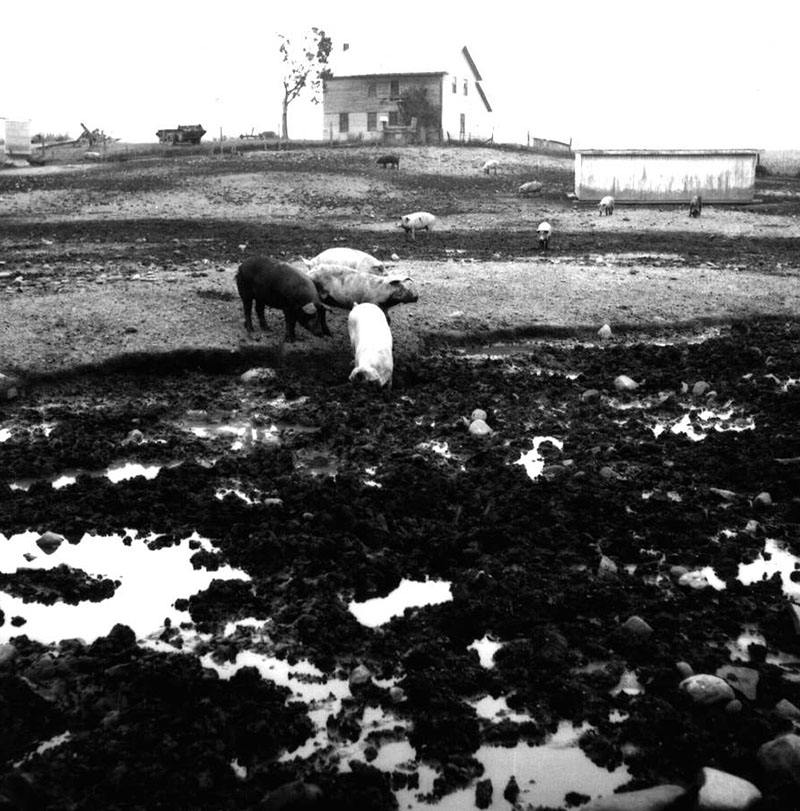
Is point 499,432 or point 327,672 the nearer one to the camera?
point 327,672

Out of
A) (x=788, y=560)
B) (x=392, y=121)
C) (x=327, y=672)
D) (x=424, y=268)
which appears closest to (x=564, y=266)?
(x=424, y=268)

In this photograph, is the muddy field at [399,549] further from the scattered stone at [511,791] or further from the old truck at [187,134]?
the old truck at [187,134]

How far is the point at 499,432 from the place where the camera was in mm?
7988

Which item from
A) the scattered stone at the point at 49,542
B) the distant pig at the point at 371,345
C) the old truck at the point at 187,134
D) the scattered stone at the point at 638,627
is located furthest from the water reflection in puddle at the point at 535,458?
the old truck at the point at 187,134

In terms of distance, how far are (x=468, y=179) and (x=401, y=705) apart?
3025 centimetres

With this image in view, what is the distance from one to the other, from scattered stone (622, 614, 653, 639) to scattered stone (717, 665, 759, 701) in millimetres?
385

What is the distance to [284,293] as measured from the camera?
1027cm

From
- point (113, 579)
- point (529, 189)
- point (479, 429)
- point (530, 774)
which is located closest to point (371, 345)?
point (479, 429)

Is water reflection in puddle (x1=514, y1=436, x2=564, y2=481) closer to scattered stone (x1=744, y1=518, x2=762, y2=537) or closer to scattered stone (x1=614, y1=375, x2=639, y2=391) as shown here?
scattered stone (x1=744, y1=518, x2=762, y2=537)

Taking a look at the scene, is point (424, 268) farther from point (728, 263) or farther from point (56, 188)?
point (56, 188)

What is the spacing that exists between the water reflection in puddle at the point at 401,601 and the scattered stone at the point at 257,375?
4641 millimetres

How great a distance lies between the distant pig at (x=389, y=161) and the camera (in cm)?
3406

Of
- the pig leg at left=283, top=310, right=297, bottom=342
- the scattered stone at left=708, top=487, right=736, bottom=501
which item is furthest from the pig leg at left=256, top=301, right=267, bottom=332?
the scattered stone at left=708, top=487, right=736, bottom=501

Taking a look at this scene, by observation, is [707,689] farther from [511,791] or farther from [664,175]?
[664,175]
